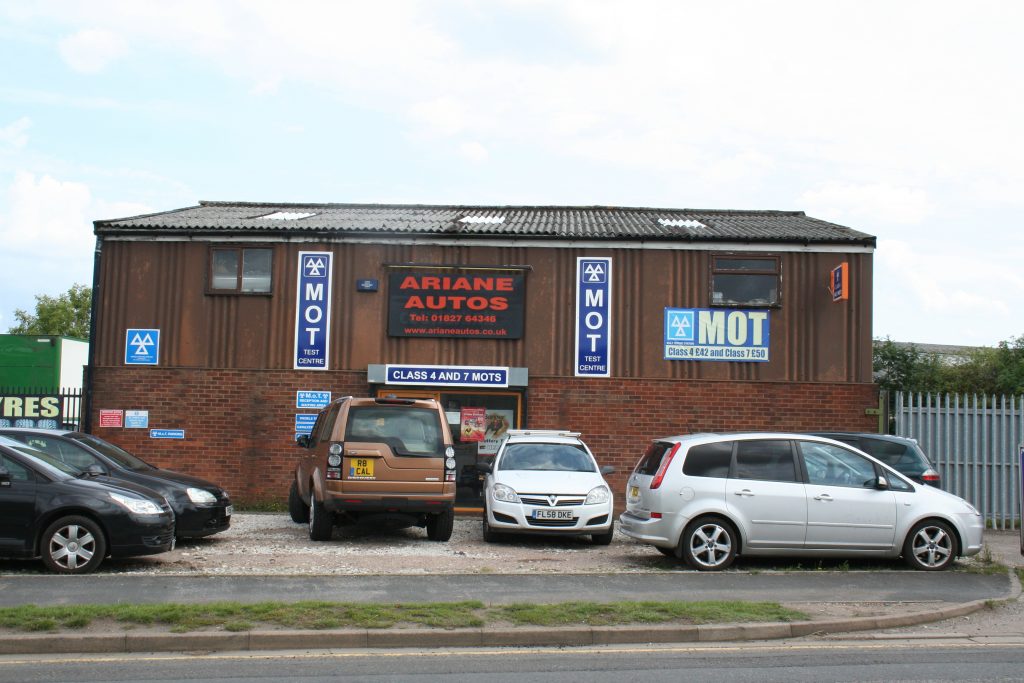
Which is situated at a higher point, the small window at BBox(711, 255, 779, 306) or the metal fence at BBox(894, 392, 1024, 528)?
the small window at BBox(711, 255, 779, 306)

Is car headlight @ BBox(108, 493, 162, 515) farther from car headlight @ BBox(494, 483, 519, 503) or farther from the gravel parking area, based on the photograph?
car headlight @ BBox(494, 483, 519, 503)

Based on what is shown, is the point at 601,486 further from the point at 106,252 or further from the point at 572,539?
the point at 106,252

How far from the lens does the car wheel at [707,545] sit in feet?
35.9

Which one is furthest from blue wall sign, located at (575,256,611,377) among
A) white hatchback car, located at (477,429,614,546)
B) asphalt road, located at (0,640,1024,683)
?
asphalt road, located at (0,640,1024,683)

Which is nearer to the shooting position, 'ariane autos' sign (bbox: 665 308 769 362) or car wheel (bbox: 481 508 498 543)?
car wheel (bbox: 481 508 498 543)

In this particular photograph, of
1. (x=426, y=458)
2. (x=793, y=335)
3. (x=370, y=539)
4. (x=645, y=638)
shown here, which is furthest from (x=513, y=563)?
(x=793, y=335)

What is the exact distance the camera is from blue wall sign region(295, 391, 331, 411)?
1705 centimetres

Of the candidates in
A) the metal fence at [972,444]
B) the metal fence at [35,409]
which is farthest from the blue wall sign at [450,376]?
the metal fence at [972,444]

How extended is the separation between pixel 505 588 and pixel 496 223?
403 inches

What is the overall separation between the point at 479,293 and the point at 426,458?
218 inches

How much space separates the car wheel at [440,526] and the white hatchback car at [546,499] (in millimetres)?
488

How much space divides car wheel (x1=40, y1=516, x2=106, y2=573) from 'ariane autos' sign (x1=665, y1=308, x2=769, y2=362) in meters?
10.1

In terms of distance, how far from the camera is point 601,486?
12758 mm

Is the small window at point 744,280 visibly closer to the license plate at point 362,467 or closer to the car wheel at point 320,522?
the license plate at point 362,467
